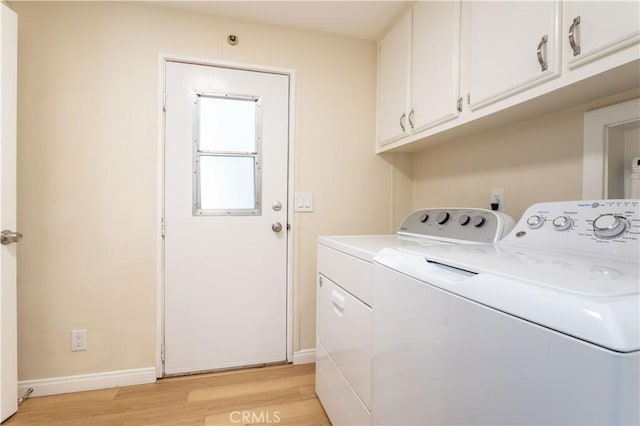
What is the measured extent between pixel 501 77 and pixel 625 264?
0.75 metres

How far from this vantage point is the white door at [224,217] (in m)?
1.78

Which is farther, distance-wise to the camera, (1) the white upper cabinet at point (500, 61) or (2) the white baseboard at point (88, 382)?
(2) the white baseboard at point (88, 382)

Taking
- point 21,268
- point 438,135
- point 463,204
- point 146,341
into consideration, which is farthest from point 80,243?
point 463,204

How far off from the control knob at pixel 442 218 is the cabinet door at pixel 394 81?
1.84 ft

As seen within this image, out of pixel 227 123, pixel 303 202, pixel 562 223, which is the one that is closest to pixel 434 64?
pixel 562 223

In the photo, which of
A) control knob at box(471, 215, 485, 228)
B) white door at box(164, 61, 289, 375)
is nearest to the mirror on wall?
control knob at box(471, 215, 485, 228)

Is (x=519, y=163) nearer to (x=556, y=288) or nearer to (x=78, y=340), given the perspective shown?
(x=556, y=288)

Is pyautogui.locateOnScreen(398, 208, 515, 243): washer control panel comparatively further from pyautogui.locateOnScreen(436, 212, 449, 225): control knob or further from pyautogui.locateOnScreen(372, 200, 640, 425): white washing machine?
pyautogui.locateOnScreen(372, 200, 640, 425): white washing machine

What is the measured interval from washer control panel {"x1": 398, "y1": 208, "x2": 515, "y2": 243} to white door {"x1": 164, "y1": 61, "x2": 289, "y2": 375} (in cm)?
87

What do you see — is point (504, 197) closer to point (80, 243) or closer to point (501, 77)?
point (501, 77)

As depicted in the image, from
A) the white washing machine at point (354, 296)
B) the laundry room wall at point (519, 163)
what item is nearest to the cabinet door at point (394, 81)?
the laundry room wall at point (519, 163)

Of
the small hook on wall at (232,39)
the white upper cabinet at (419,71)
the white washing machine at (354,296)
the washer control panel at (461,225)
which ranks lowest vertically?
the white washing machine at (354,296)

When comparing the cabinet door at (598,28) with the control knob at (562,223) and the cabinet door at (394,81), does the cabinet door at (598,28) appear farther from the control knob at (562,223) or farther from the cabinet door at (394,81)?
the cabinet door at (394,81)

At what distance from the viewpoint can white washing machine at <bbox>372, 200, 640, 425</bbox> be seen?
0.38m
